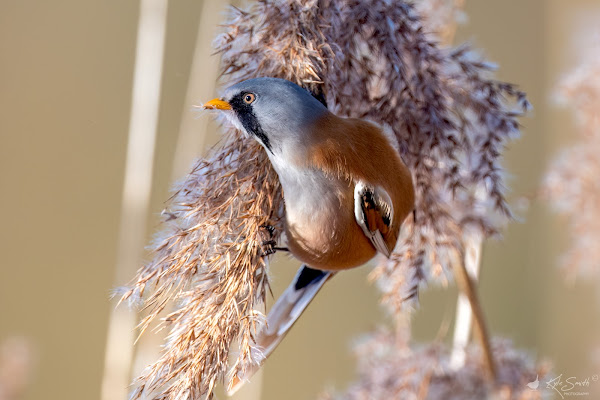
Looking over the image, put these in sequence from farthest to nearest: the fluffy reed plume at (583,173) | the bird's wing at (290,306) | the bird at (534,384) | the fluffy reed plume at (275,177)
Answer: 1. the fluffy reed plume at (583,173)
2. the bird at (534,384)
3. the bird's wing at (290,306)
4. the fluffy reed plume at (275,177)

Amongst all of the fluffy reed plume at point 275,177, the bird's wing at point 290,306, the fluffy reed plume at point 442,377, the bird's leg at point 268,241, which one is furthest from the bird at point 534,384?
the bird's leg at point 268,241

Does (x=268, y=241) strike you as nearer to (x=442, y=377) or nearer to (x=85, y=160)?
(x=442, y=377)

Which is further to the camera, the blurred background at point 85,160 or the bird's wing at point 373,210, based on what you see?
the blurred background at point 85,160

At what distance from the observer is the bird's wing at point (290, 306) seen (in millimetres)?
646

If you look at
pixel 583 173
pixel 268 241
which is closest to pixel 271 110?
pixel 268 241

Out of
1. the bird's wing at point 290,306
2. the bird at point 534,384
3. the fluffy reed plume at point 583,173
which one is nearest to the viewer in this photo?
the bird's wing at point 290,306

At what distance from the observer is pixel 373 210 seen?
59 centimetres

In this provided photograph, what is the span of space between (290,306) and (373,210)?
0.54ft

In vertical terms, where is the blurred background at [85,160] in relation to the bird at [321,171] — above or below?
below

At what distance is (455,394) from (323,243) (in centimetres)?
43

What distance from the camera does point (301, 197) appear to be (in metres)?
0.57

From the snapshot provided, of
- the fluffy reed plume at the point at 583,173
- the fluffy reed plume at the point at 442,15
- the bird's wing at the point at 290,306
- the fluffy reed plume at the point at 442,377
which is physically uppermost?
the fluffy reed plume at the point at 442,15

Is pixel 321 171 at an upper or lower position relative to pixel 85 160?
upper

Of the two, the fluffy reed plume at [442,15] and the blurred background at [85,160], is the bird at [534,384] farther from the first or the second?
the fluffy reed plume at [442,15]
